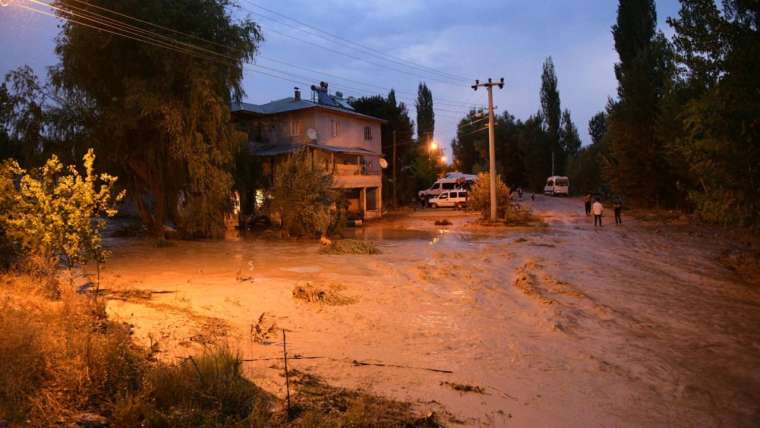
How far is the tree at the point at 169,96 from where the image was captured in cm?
2114

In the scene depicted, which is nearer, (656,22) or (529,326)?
(529,326)

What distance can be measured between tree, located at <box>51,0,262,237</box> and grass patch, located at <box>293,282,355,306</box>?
12430 mm

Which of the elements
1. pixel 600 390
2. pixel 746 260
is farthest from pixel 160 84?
pixel 746 260

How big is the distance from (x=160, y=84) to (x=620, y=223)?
2444 cm

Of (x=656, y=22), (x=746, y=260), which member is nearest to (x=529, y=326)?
(x=746, y=260)

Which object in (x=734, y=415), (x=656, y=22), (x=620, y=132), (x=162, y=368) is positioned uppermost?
(x=656, y=22)

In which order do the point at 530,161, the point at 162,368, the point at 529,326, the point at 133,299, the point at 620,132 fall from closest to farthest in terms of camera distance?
the point at 162,368
the point at 529,326
the point at 133,299
the point at 620,132
the point at 530,161

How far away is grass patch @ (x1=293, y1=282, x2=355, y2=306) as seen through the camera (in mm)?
11266

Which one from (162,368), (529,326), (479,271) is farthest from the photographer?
(479,271)

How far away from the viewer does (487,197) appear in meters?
32.6

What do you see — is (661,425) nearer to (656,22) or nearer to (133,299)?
(133,299)

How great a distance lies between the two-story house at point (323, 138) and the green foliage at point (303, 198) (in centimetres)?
820

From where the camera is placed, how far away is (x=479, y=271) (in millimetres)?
15805

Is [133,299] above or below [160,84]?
below
